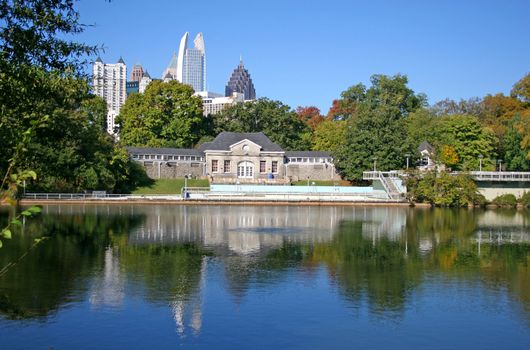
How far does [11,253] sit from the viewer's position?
70.6ft

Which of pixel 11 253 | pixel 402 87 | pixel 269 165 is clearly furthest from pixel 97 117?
pixel 11 253

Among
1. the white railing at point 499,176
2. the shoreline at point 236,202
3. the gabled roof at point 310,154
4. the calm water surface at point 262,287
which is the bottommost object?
the calm water surface at point 262,287

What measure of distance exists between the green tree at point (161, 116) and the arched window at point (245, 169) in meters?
8.44

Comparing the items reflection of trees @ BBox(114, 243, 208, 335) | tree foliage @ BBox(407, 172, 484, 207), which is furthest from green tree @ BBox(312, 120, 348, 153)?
reflection of trees @ BBox(114, 243, 208, 335)

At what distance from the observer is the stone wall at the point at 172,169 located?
190ft

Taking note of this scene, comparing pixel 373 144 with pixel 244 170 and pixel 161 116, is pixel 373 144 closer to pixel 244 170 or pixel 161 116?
pixel 244 170

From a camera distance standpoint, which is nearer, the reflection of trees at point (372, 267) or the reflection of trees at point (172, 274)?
the reflection of trees at point (172, 274)

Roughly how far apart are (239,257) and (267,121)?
4865 cm

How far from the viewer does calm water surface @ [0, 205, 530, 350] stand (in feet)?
43.3

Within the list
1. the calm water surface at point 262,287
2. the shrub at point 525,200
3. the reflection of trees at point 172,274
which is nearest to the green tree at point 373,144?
the shrub at point 525,200

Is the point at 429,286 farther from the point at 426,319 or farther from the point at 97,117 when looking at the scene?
the point at 97,117

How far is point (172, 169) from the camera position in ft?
194

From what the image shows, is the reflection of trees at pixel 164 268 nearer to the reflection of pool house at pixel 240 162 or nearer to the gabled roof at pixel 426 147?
the reflection of pool house at pixel 240 162

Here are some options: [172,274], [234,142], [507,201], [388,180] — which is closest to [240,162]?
[234,142]
